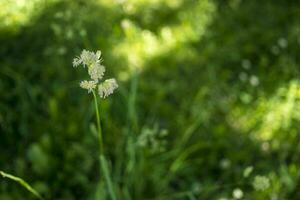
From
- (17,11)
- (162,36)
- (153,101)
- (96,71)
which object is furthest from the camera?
(162,36)

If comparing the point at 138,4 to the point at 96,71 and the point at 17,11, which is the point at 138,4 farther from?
the point at 96,71

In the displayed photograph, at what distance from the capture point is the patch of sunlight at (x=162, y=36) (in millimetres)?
2904

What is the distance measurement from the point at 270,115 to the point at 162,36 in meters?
0.84

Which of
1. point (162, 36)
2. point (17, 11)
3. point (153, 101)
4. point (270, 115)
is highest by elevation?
point (162, 36)

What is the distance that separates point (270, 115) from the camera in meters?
2.78

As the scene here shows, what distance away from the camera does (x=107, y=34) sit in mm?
2900

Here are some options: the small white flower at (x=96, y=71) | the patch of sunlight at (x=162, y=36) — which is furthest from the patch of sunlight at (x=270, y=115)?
the small white flower at (x=96, y=71)

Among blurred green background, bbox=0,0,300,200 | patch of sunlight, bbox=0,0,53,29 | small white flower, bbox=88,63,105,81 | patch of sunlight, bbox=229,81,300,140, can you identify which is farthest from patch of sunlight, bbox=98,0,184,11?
small white flower, bbox=88,63,105,81

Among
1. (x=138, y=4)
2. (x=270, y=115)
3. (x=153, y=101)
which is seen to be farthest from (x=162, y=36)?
(x=270, y=115)

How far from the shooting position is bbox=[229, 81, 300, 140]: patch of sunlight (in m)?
2.73

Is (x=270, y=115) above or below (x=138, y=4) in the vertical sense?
below

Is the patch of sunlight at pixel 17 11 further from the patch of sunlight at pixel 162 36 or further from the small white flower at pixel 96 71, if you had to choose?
the small white flower at pixel 96 71

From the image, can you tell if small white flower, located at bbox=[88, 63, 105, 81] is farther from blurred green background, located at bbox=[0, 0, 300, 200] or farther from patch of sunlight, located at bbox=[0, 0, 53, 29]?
patch of sunlight, located at bbox=[0, 0, 53, 29]

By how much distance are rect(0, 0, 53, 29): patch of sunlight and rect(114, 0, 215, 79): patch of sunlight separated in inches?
23.4
